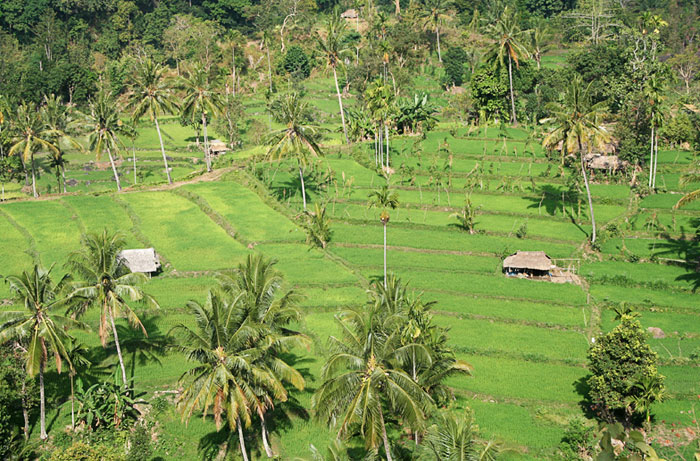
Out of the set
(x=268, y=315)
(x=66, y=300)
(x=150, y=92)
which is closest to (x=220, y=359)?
(x=268, y=315)

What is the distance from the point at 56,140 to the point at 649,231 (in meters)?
52.3

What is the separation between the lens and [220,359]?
28.8m

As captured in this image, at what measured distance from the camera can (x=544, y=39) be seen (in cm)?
10231

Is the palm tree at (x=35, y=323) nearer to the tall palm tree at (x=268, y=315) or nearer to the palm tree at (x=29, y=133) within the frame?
the tall palm tree at (x=268, y=315)

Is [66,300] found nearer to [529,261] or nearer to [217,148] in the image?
[529,261]

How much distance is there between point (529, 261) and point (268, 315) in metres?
23.8

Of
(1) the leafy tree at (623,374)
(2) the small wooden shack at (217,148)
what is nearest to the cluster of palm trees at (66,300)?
(1) the leafy tree at (623,374)

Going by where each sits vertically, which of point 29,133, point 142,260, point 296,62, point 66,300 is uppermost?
point 296,62

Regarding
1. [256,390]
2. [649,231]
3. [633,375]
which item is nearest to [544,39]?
[649,231]

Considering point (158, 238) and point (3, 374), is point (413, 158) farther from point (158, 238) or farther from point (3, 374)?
point (3, 374)

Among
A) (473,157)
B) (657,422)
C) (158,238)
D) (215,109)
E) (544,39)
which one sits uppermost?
(544,39)

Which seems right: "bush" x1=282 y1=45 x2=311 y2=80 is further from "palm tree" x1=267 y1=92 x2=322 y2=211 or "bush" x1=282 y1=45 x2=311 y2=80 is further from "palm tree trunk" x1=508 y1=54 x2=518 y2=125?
"palm tree" x1=267 y1=92 x2=322 y2=211

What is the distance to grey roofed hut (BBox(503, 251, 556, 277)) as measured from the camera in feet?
159

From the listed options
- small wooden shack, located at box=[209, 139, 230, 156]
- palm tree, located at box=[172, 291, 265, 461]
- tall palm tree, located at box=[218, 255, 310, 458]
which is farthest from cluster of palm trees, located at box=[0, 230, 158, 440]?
small wooden shack, located at box=[209, 139, 230, 156]
